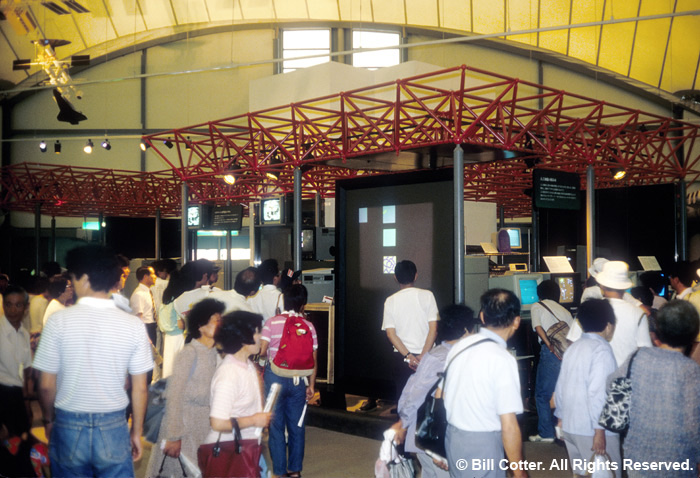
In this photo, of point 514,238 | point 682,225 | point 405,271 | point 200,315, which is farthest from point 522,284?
point 682,225

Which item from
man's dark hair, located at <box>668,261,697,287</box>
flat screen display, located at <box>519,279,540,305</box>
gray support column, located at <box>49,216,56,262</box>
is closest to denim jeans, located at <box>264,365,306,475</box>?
flat screen display, located at <box>519,279,540,305</box>

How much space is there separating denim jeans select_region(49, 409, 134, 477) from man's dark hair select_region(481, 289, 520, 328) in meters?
1.76

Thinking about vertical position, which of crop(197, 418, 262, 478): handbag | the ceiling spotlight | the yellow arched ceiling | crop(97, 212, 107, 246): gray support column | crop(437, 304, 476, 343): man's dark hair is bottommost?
crop(197, 418, 262, 478): handbag

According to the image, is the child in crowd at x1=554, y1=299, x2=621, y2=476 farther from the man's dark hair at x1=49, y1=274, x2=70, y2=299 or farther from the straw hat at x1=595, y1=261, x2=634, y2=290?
the man's dark hair at x1=49, y1=274, x2=70, y2=299

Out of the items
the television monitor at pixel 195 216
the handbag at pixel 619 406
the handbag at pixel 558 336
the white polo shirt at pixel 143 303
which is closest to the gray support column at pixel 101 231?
the television monitor at pixel 195 216

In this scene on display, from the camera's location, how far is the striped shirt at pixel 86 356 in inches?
110

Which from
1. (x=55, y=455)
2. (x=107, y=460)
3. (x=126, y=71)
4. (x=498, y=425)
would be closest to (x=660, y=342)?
(x=498, y=425)

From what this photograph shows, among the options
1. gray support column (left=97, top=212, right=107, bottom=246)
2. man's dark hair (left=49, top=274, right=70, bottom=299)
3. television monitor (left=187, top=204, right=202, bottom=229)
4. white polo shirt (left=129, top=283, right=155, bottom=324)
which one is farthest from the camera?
gray support column (left=97, top=212, right=107, bottom=246)

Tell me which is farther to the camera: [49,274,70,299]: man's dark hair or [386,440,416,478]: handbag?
[49,274,70,299]: man's dark hair

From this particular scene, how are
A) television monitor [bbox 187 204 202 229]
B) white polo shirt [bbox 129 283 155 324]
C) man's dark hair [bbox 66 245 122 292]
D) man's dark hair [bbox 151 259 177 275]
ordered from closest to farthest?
man's dark hair [bbox 66 245 122 292]
white polo shirt [bbox 129 283 155 324]
man's dark hair [bbox 151 259 177 275]
television monitor [bbox 187 204 202 229]

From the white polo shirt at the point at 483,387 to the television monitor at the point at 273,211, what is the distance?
690 centimetres

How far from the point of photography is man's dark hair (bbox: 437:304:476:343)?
363cm

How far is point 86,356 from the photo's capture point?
281cm

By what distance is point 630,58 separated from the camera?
19.7m
